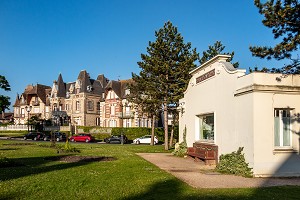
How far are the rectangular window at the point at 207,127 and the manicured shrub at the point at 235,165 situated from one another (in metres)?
3.28

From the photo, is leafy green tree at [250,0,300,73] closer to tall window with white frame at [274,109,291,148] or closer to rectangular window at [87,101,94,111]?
tall window with white frame at [274,109,291,148]

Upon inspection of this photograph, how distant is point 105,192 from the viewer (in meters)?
9.01

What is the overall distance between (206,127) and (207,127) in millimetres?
205

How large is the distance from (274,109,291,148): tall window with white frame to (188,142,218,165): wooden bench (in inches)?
141

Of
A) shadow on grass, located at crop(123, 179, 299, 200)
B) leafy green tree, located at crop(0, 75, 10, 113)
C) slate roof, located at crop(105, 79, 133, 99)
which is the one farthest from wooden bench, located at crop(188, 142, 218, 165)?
slate roof, located at crop(105, 79, 133, 99)

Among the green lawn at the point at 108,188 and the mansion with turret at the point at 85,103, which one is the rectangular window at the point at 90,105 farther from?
the green lawn at the point at 108,188

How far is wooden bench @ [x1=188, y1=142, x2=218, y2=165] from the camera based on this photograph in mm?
16156

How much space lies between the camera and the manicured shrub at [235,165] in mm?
12941

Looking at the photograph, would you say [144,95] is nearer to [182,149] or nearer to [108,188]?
[182,149]

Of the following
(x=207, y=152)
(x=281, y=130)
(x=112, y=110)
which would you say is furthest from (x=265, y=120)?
(x=112, y=110)

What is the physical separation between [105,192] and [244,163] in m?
6.69

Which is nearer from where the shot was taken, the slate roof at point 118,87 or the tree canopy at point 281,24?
the tree canopy at point 281,24

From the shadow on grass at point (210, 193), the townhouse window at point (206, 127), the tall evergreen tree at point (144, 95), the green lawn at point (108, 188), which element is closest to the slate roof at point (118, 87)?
the tall evergreen tree at point (144, 95)

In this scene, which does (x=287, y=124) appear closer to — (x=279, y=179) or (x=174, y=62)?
(x=279, y=179)
